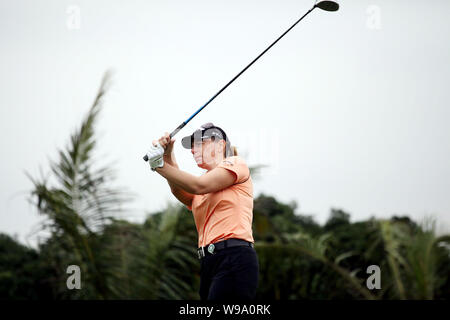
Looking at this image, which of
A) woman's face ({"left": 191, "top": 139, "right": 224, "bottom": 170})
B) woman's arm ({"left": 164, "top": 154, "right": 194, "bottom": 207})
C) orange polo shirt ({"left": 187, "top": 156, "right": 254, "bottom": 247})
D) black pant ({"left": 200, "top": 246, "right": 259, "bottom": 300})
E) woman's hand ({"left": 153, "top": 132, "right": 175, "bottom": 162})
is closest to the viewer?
black pant ({"left": 200, "top": 246, "right": 259, "bottom": 300})

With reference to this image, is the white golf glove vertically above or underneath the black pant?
above

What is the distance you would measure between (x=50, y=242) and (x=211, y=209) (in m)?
4.37

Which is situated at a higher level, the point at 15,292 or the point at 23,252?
the point at 23,252

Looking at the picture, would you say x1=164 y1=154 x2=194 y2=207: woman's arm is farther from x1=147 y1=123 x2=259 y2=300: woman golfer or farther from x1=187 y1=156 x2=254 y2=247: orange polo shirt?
x1=187 y1=156 x2=254 y2=247: orange polo shirt

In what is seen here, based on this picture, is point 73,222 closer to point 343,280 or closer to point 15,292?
point 343,280

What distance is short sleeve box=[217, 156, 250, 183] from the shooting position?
3.83m

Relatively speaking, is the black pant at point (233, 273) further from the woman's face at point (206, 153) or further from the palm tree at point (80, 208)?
the palm tree at point (80, 208)

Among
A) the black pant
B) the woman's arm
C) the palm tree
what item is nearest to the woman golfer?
the black pant

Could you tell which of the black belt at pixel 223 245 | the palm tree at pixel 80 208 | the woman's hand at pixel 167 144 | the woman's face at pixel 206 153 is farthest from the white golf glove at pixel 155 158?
the palm tree at pixel 80 208

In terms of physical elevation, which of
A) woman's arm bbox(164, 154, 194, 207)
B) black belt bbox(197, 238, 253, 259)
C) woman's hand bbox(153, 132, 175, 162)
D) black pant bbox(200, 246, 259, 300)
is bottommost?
black pant bbox(200, 246, 259, 300)

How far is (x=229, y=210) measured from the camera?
385 centimetres
